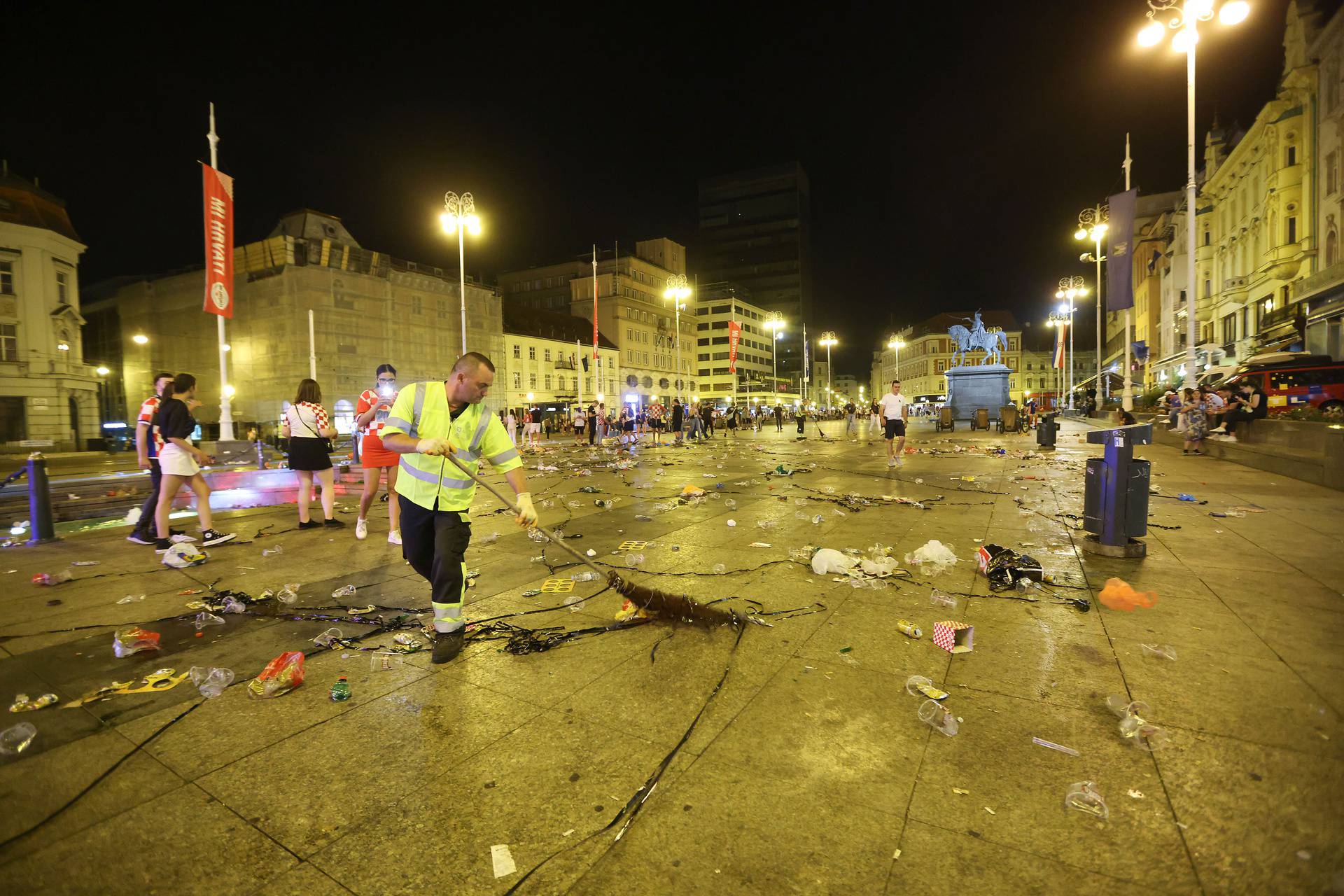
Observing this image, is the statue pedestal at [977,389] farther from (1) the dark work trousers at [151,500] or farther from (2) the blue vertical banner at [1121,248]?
(1) the dark work trousers at [151,500]

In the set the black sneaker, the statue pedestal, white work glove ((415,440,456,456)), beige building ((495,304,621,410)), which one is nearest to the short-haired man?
the black sneaker

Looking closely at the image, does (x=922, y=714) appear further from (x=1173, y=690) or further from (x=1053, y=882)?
(x=1173, y=690)

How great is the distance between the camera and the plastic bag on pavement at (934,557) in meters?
5.31

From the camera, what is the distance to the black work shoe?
3514mm

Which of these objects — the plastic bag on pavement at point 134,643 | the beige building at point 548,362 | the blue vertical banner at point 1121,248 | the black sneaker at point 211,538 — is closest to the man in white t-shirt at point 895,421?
the blue vertical banner at point 1121,248

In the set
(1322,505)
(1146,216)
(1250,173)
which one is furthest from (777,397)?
(1322,505)

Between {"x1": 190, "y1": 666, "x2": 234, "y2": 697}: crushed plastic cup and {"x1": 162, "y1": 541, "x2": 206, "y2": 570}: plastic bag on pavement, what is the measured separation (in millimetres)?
3023

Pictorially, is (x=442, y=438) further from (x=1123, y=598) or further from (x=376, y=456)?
(x=1123, y=598)

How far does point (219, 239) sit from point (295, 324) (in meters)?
26.0

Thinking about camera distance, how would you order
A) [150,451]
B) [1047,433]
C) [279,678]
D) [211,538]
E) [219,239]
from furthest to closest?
[1047,433], [219,239], [150,451], [211,538], [279,678]

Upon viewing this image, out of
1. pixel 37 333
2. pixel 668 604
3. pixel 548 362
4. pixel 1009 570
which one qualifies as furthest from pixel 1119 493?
pixel 548 362

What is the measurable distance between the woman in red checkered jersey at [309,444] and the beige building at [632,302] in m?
60.1

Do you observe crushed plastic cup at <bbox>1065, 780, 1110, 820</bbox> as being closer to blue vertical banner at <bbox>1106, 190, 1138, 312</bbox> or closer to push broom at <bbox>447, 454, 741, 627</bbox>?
push broom at <bbox>447, 454, 741, 627</bbox>

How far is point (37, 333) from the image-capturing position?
32.6 metres
